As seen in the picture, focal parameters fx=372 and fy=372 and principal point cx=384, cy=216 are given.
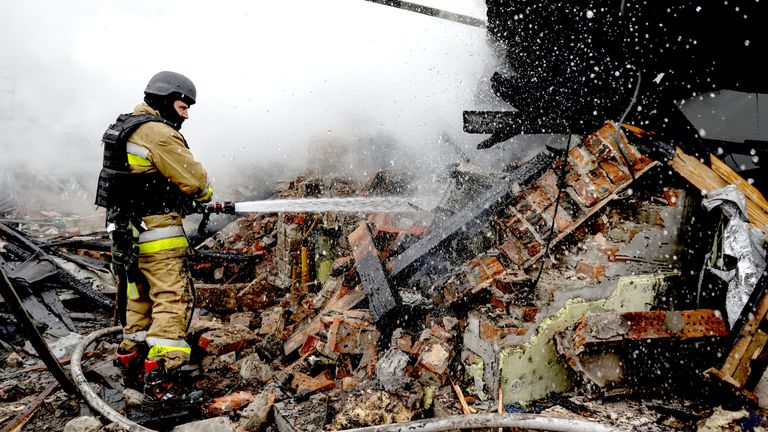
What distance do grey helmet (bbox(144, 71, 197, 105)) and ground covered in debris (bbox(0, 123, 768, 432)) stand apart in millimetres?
2015

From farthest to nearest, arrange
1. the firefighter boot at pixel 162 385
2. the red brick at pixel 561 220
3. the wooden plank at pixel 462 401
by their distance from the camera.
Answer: the red brick at pixel 561 220 → the firefighter boot at pixel 162 385 → the wooden plank at pixel 462 401

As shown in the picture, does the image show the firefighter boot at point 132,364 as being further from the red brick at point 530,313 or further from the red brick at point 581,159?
the red brick at point 581,159

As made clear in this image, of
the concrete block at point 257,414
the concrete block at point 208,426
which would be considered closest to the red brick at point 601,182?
the concrete block at point 257,414

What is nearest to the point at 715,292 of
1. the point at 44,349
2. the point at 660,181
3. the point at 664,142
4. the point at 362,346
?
the point at 660,181

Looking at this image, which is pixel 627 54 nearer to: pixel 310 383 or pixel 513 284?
pixel 513 284

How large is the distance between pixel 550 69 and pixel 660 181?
196 cm

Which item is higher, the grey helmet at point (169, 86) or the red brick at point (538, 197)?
the grey helmet at point (169, 86)

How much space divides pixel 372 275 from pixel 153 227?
182 centimetres

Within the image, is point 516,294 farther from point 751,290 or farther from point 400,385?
point 751,290

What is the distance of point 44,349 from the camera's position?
2.36m

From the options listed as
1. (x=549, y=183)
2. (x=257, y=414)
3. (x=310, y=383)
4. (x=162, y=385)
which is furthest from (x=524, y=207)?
(x=162, y=385)

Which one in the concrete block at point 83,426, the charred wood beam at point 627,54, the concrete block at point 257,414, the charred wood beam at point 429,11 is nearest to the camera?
the concrete block at point 83,426

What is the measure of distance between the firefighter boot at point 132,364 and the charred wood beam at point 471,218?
210 cm

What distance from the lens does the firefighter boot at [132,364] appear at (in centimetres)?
280
